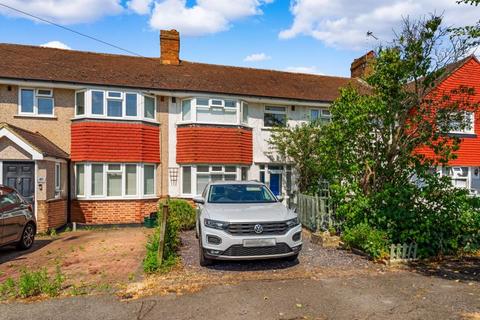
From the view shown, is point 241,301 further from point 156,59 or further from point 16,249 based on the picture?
point 156,59

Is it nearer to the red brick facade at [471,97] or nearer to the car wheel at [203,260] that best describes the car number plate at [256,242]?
the car wheel at [203,260]

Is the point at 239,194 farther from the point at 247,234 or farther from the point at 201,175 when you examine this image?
the point at 201,175

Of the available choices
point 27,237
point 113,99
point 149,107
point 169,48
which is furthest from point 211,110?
point 27,237

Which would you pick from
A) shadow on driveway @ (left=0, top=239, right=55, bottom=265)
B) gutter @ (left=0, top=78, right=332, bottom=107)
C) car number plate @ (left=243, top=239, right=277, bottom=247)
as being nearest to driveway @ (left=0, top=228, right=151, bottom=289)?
shadow on driveway @ (left=0, top=239, right=55, bottom=265)

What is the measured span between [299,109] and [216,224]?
1094cm

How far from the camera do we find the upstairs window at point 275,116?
15.9 meters

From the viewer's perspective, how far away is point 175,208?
1153cm

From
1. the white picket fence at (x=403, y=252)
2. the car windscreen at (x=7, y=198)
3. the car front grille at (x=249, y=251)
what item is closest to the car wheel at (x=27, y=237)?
the car windscreen at (x=7, y=198)

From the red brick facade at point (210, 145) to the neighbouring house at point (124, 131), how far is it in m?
0.04

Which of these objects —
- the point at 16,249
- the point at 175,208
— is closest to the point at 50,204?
the point at 16,249

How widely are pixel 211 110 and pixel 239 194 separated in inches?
286

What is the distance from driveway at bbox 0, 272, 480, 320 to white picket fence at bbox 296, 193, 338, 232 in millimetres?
3498

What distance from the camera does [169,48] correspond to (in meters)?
17.0

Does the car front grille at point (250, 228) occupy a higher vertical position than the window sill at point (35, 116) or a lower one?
lower
